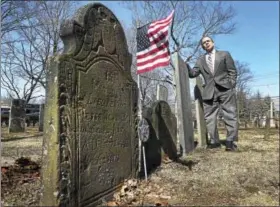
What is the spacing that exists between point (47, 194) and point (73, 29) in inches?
68.0

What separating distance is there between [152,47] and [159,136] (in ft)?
5.56

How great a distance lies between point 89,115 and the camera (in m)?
3.95

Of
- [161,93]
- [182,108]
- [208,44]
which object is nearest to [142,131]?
[182,108]

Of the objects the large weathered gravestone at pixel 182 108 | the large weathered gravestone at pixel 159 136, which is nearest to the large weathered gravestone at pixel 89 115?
the large weathered gravestone at pixel 159 136

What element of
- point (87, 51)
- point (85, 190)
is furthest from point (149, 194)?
point (87, 51)

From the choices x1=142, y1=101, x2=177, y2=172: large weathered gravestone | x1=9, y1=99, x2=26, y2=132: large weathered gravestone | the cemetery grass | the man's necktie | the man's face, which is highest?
the man's face

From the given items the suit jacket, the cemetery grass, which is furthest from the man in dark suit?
the cemetery grass

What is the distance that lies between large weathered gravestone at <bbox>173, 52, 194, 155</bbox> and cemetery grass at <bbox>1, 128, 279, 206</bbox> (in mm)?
418

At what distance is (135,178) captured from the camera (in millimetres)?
4988

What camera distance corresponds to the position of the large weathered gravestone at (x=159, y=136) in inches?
240

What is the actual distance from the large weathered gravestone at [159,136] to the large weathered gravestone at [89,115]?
3.51ft

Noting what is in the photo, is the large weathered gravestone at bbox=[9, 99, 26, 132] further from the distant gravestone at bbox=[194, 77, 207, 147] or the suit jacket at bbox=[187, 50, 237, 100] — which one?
the suit jacket at bbox=[187, 50, 237, 100]

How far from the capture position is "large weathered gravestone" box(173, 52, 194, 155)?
6727 mm

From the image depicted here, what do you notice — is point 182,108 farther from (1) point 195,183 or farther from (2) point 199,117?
(1) point 195,183
